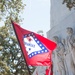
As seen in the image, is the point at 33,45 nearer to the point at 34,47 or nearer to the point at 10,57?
the point at 34,47

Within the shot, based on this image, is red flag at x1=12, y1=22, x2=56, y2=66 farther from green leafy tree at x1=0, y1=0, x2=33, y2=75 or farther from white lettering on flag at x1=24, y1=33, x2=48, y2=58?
green leafy tree at x1=0, y1=0, x2=33, y2=75

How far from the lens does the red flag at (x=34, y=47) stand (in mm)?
7113

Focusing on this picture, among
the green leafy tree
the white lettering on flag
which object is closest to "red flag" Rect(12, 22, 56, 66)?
the white lettering on flag

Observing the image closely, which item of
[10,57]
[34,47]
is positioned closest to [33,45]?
[34,47]

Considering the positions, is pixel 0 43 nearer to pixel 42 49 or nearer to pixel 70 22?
pixel 70 22

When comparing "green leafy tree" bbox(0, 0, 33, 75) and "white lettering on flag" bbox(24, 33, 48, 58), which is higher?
"white lettering on flag" bbox(24, 33, 48, 58)

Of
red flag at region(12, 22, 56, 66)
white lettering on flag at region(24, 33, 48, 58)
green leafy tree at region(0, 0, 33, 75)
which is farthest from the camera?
green leafy tree at region(0, 0, 33, 75)

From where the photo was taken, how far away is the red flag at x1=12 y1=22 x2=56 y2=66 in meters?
7.11

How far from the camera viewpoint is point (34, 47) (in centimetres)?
752

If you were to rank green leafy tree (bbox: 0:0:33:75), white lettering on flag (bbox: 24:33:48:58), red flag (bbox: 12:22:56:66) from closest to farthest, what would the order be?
red flag (bbox: 12:22:56:66), white lettering on flag (bbox: 24:33:48:58), green leafy tree (bbox: 0:0:33:75)

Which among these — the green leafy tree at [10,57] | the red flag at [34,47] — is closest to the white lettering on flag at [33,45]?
the red flag at [34,47]

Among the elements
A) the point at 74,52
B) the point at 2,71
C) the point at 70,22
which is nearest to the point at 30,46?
the point at 74,52

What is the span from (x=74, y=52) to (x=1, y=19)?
5800mm

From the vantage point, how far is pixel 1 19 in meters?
15.6
